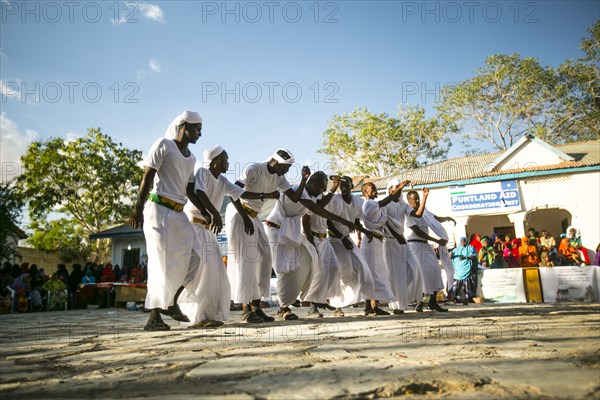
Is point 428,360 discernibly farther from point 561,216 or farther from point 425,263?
point 561,216

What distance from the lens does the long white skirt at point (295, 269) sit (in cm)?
612

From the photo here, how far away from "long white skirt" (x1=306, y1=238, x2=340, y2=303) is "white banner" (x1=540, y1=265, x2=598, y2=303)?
7157 mm

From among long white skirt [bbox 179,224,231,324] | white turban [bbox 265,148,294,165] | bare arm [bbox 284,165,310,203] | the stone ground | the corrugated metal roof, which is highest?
the corrugated metal roof

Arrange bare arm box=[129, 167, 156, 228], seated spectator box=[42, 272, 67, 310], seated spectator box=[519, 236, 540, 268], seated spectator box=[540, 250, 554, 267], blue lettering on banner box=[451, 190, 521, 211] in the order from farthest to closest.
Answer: blue lettering on banner box=[451, 190, 521, 211]
seated spectator box=[42, 272, 67, 310]
seated spectator box=[519, 236, 540, 268]
seated spectator box=[540, 250, 554, 267]
bare arm box=[129, 167, 156, 228]

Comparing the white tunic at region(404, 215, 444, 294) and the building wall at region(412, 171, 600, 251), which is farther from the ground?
the building wall at region(412, 171, 600, 251)

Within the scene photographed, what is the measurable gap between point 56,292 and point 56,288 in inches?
5.2

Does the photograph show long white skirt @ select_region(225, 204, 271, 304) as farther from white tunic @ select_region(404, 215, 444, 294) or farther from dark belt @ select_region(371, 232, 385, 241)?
white tunic @ select_region(404, 215, 444, 294)

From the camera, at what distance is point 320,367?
81.8 inches

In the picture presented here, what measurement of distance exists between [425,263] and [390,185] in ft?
4.50

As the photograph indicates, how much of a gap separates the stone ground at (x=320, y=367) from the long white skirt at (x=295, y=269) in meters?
2.69

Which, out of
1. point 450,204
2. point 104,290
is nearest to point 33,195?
point 104,290

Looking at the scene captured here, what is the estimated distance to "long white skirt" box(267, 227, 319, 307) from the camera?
20.1 ft

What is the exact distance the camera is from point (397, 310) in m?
6.57

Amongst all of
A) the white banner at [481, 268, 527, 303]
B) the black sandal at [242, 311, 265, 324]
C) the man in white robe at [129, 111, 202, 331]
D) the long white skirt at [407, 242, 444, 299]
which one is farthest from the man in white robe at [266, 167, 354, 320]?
the white banner at [481, 268, 527, 303]
